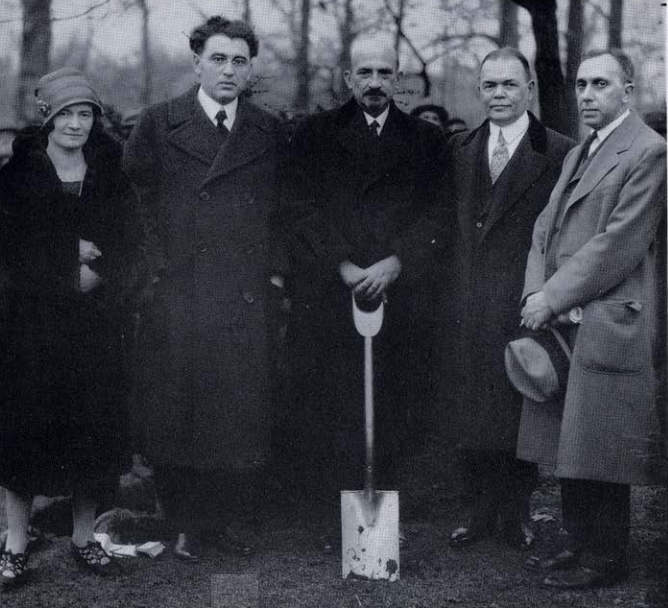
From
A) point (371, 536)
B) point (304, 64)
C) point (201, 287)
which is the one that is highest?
point (304, 64)

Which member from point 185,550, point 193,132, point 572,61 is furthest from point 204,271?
point 572,61

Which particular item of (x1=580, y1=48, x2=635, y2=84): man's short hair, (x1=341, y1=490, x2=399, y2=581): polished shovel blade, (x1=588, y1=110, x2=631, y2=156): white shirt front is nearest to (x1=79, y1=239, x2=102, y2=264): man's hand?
(x1=341, y1=490, x2=399, y2=581): polished shovel blade

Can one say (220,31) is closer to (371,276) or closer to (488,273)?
(371,276)

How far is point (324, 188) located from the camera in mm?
4473

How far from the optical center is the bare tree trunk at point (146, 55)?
4602 mm

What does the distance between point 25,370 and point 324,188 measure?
155cm

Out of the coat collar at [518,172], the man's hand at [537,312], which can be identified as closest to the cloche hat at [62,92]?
the coat collar at [518,172]

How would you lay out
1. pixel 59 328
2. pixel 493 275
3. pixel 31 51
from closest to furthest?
pixel 59 328 < pixel 493 275 < pixel 31 51

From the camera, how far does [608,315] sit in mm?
3873

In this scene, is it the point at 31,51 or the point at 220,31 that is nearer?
the point at 220,31

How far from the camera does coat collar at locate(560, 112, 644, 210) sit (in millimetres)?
3932

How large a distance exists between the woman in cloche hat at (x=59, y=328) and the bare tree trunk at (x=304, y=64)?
1001 millimetres

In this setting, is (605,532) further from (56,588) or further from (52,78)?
(52,78)

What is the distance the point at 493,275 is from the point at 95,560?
2.16m
